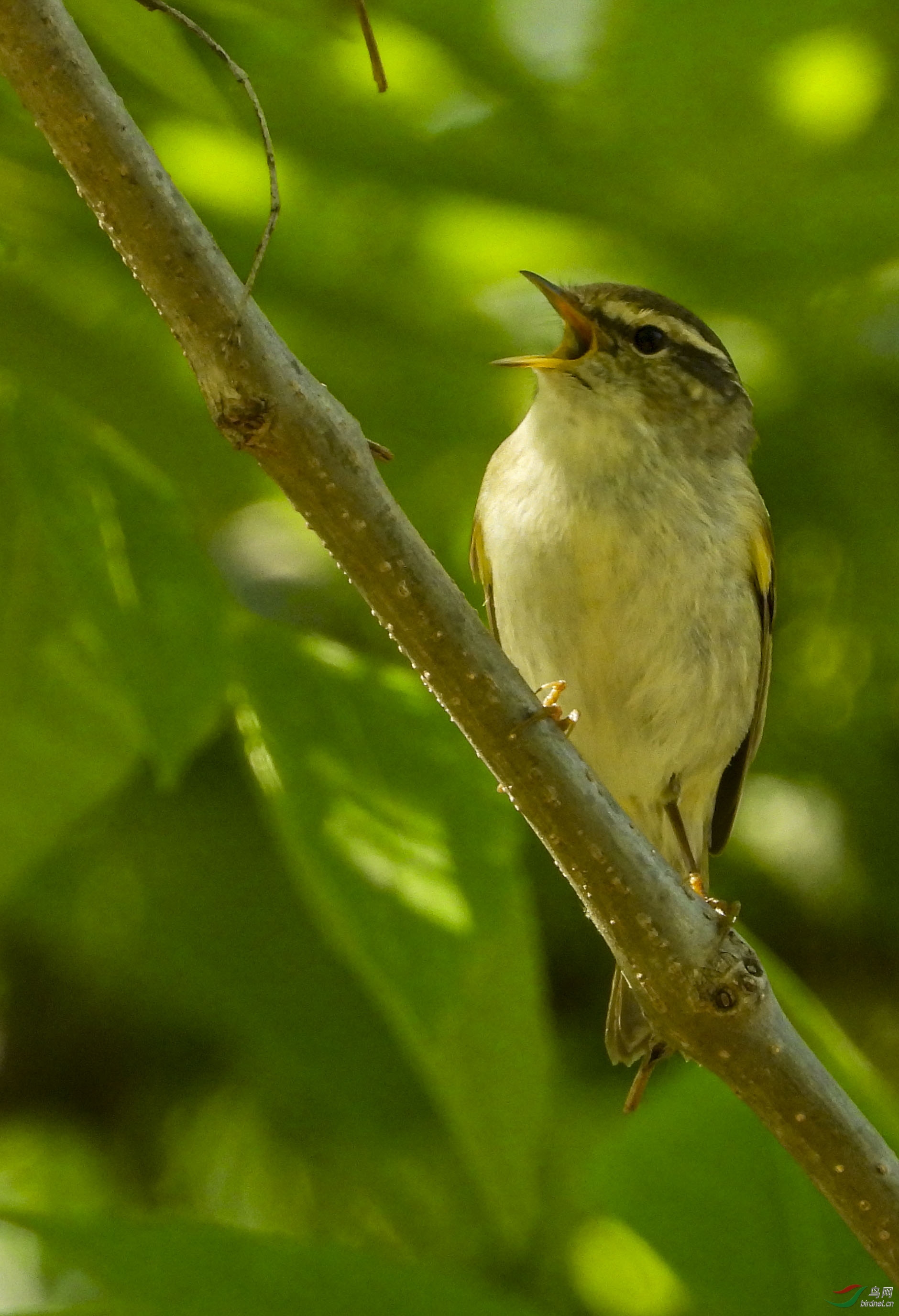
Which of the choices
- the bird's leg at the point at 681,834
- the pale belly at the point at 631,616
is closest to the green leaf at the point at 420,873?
the pale belly at the point at 631,616

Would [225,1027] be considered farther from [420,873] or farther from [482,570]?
[420,873]

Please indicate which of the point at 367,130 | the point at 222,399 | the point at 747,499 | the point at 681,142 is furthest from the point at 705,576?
the point at 222,399

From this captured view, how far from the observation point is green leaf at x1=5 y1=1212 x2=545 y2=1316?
1706mm

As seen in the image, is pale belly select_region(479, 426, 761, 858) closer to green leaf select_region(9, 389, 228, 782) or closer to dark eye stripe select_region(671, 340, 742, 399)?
dark eye stripe select_region(671, 340, 742, 399)

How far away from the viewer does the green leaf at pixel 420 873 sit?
5.68ft

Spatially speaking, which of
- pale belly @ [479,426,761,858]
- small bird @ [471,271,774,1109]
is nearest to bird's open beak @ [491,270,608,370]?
small bird @ [471,271,774,1109]

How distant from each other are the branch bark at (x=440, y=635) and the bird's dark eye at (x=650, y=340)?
1.47 meters

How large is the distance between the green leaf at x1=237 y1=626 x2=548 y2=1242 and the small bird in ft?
2.32

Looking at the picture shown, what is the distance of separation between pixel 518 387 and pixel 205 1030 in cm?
137

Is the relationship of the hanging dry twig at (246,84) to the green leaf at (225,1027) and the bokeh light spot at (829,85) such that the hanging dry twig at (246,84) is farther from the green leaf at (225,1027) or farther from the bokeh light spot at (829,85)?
the green leaf at (225,1027)

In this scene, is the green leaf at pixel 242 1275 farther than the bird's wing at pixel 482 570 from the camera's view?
No

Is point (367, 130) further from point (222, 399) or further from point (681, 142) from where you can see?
point (222, 399)

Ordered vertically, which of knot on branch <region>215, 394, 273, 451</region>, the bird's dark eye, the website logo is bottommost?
the website logo

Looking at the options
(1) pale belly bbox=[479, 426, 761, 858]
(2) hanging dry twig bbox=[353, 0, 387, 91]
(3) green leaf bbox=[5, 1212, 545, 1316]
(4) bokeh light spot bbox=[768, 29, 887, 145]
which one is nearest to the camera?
(2) hanging dry twig bbox=[353, 0, 387, 91]
